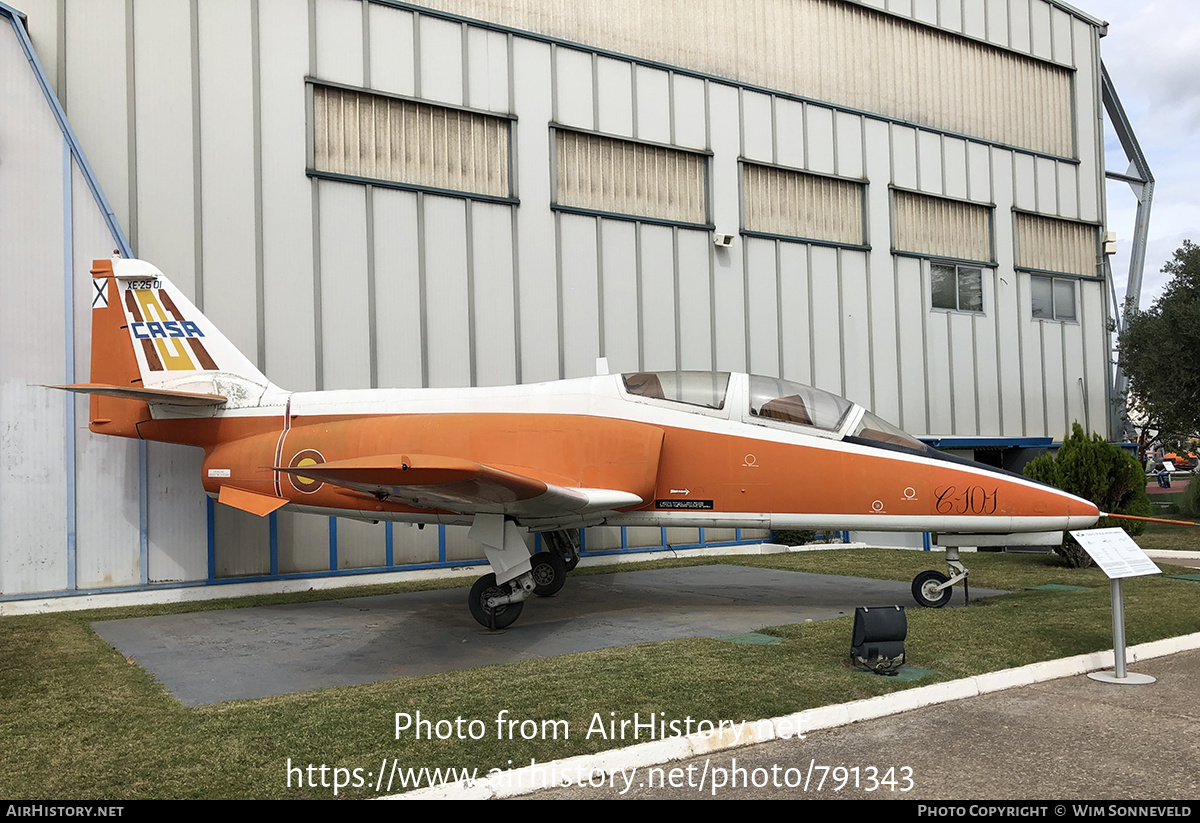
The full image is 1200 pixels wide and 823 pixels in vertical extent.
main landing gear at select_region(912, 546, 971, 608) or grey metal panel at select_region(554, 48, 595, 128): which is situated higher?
grey metal panel at select_region(554, 48, 595, 128)

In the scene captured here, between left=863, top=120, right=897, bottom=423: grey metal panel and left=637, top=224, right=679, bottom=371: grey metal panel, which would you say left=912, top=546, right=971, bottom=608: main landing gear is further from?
left=863, top=120, right=897, bottom=423: grey metal panel

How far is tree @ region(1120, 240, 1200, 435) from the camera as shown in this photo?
19469 mm

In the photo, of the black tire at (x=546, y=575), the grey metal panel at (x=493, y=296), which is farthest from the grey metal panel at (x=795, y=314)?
the black tire at (x=546, y=575)

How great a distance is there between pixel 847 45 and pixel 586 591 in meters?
12.9

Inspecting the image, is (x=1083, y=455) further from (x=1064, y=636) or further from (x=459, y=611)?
(x=459, y=611)

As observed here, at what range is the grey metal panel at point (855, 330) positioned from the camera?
16.9 meters

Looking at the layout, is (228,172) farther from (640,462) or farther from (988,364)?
(988,364)

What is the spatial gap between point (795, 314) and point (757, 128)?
140 inches

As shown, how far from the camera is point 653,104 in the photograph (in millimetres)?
15070

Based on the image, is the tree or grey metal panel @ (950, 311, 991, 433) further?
the tree

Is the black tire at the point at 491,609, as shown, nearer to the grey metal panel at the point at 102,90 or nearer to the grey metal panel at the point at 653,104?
the grey metal panel at the point at 102,90

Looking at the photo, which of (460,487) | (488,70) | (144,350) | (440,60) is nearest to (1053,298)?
(488,70)

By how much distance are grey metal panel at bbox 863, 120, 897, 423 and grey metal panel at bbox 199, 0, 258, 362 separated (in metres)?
11.6

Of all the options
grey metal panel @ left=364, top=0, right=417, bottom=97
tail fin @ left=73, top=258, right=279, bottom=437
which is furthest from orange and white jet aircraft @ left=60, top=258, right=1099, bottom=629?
grey metal panel @ left=364, top=0, right=417, bottom=97
